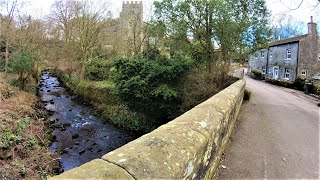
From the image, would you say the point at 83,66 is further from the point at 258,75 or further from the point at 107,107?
the point at 258,75

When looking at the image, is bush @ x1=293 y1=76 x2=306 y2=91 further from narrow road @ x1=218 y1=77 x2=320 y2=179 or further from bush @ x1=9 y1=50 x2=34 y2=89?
bush @ x1=9 y1=50 x2=34 y2=89

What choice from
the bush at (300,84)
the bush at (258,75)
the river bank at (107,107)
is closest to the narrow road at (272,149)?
the river bank at (107,107)

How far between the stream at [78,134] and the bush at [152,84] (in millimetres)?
2554

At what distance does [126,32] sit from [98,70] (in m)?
5.51

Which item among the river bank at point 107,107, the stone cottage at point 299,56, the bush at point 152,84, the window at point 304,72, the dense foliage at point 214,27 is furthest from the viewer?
the window at point 304,72

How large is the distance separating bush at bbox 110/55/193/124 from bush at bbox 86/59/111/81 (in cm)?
1155

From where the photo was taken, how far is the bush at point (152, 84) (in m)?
15.3

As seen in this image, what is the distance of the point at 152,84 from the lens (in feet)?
52.2

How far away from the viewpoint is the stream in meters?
13.2

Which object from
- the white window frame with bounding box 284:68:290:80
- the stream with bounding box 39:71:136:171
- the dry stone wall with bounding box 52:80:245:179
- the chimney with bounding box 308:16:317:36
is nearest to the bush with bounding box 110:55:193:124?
the stream with bounding box 39:71:136:171

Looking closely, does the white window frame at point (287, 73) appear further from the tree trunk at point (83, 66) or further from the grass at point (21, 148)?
the grass at point (21, 148)

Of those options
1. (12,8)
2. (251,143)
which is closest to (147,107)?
(251,143)

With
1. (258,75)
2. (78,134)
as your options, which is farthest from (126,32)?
(258,75)

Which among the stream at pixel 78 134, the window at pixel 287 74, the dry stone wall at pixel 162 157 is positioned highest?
the window at pixel 287 74
